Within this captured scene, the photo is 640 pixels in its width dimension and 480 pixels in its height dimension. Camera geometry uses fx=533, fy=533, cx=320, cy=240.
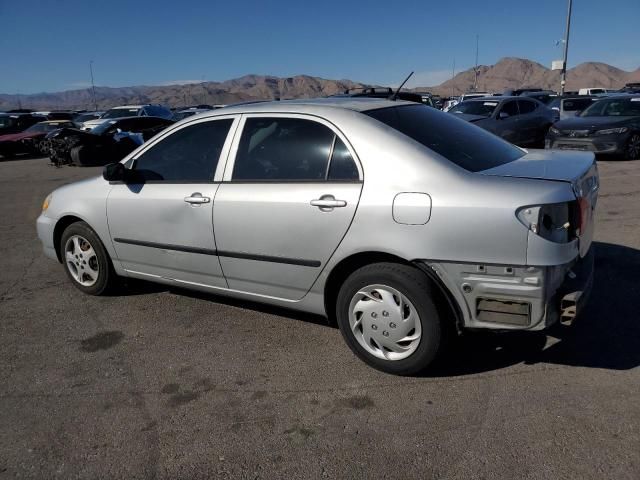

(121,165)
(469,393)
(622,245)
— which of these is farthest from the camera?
(622,245)

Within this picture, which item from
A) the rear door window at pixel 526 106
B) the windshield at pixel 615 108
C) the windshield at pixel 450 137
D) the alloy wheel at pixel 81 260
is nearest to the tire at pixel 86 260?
the alloy wheel at pixel 81 260

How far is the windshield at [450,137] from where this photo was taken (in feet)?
10.4

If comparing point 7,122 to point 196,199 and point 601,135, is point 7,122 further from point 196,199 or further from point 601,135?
point 196,199

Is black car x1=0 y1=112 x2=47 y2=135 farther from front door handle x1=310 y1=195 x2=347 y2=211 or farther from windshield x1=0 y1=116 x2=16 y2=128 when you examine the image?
front door handle x1=310 y1=195 x2=347 y2=211

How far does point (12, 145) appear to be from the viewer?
1961cm

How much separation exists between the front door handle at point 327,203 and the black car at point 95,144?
13739mm

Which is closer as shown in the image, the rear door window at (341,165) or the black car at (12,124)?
the rear door window at (341,165)

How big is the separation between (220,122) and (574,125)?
10272 mm

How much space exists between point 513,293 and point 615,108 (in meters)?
11.9

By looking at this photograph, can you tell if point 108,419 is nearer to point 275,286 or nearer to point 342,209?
point 275,286

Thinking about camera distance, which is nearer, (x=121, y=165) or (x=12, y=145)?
(x=121, y=165)

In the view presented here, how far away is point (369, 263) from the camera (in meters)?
3.16

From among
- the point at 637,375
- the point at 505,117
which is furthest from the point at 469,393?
the point at 505,117

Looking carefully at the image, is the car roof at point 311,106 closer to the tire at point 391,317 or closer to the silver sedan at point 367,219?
the silver sedan at point 367,219
